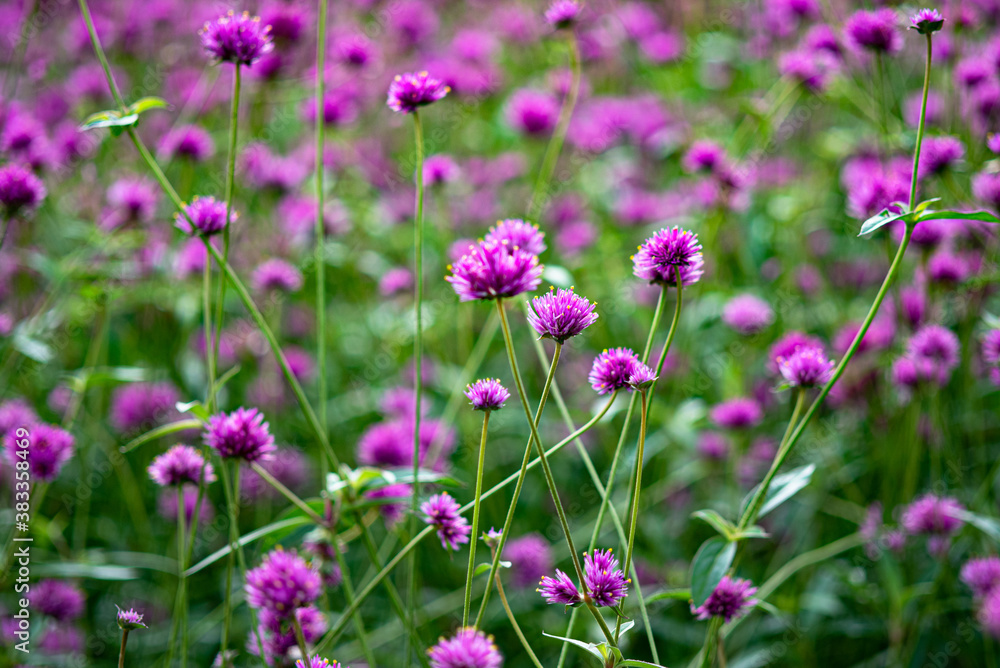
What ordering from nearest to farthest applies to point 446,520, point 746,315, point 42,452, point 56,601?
point 446,520
point 42,452
point 56,601
point 746,315

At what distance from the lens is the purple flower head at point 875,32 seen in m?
1.51

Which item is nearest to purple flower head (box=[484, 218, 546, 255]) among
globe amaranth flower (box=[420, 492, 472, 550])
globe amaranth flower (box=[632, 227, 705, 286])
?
globe amaranth flower (box=[632, 227, 705, 286])

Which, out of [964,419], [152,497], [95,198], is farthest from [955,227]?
[95,198]

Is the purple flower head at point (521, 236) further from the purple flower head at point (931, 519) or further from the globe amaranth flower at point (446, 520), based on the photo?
the purple flower head at point (931, 519)

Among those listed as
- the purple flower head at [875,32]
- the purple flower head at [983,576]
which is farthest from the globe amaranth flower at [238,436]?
the purple flower head at [875,32]

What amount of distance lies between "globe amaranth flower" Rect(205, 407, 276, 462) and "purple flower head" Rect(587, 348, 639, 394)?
0.44m

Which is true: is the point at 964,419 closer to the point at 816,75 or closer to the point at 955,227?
the point at 955,227

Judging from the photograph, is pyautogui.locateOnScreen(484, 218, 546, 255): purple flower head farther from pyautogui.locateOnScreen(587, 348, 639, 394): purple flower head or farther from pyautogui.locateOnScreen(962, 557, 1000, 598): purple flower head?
pyautogui.locateOnScreen(962, 557, 1000, 598): purple flower head

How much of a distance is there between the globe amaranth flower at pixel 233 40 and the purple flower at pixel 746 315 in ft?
3.73

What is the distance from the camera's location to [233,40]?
112cm

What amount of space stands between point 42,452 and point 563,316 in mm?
999

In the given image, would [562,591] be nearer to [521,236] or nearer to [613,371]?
[613,371]

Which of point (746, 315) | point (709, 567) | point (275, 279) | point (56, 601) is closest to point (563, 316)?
point (709, 567)

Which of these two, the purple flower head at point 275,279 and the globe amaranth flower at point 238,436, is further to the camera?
the purple flower head at point 275,279
